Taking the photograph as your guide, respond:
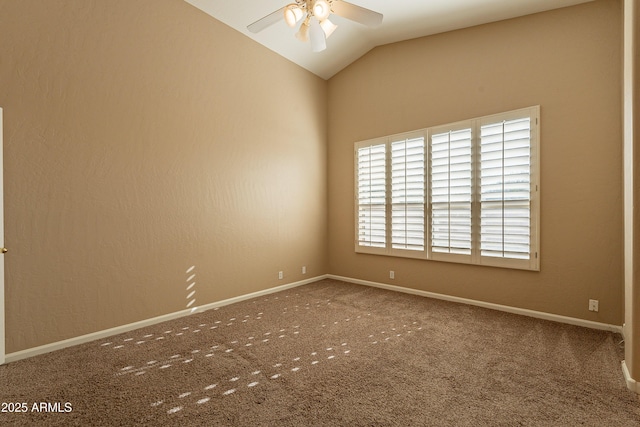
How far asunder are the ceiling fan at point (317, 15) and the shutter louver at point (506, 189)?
2.01 m

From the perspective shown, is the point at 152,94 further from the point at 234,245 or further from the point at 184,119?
the point at 234,245

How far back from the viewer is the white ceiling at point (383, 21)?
Result: 3572 millimetres

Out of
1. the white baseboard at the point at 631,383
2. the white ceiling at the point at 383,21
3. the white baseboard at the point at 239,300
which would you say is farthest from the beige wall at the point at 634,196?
the white ceiling at the point at 383,21

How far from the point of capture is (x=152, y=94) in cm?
342

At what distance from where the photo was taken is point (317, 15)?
2629mm

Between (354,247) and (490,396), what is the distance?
3308 mm

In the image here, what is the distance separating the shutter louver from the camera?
3.53 meters

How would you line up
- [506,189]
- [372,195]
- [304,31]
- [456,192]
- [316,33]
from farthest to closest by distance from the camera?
[372,195] < [456,192] < [506,189] < [304,31] < [316,33]

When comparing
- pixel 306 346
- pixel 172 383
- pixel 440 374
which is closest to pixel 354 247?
pixel 306 346

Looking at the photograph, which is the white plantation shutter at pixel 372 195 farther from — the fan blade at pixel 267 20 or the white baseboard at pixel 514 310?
the fan blade at pixel 267 20

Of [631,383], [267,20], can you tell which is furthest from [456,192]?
[267,20]

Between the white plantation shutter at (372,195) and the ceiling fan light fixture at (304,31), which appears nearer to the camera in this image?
the ceiling fan light fixture at (304,31)

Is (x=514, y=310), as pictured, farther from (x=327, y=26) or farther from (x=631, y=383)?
(x=327, y=26)

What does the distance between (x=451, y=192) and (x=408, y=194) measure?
0.62 meters
